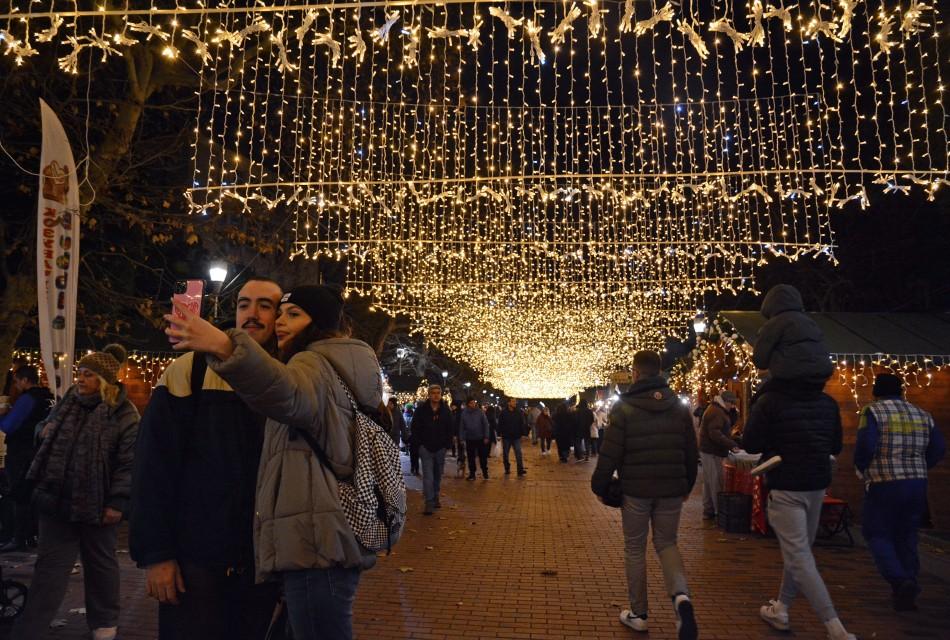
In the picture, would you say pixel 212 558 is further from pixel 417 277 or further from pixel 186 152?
pixel 417 277

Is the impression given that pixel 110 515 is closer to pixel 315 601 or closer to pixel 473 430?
pixel 315 601

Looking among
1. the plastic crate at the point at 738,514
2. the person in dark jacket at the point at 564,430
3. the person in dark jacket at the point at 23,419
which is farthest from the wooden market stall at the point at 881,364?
the person in dark jacket at the point at 564,430

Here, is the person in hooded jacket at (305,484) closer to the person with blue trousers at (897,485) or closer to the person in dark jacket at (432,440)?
the person with blue trousers at (897,485)

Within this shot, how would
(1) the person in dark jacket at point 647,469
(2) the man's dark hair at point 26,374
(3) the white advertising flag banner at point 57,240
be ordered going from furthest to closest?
(2) the man's dark hair at point 26,374 → (3) the white advertising flag banner at point 57,240 → (1) the person in dark jacket at point 647,469

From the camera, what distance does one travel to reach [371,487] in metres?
2.61

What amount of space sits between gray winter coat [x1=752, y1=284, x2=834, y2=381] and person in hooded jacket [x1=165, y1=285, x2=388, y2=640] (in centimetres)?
344

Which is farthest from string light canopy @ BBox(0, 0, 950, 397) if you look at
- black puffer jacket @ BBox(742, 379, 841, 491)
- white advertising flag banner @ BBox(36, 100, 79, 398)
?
black puffer jacket @ BBox(742, 379, 841, 491)

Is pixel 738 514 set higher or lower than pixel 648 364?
lower

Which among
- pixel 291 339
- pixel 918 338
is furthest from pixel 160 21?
pixel 918 338

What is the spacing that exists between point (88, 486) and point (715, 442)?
309 inches

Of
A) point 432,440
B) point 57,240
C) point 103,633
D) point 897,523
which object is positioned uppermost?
point 57,240

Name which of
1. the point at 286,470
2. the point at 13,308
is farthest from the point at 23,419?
the point at 286,470

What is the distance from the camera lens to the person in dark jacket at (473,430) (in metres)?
15.8

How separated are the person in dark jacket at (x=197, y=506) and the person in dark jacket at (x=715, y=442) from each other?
8091 mm
